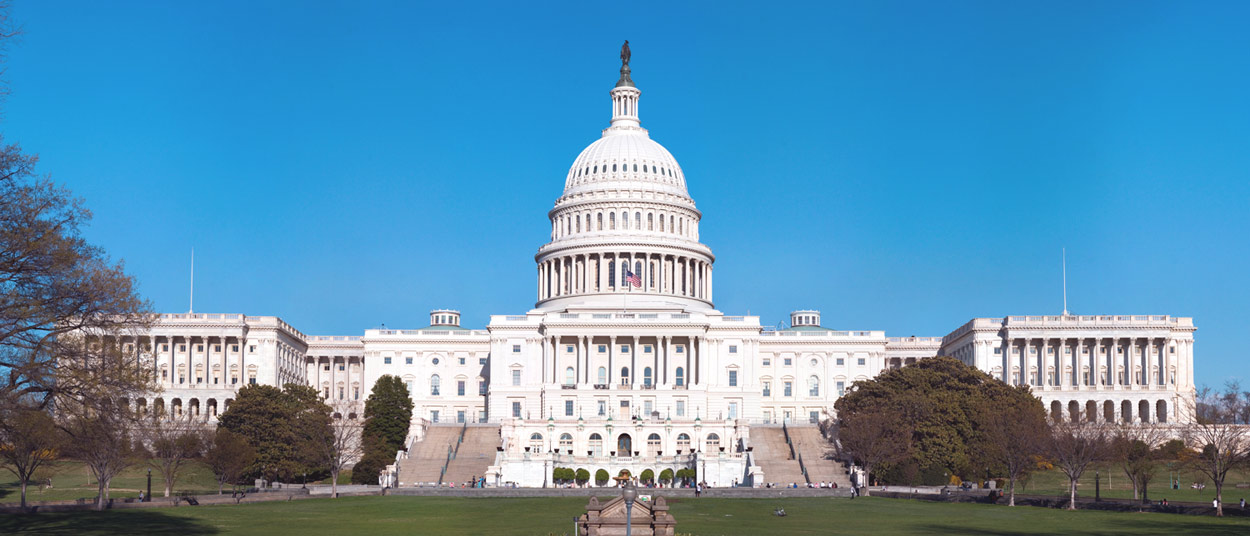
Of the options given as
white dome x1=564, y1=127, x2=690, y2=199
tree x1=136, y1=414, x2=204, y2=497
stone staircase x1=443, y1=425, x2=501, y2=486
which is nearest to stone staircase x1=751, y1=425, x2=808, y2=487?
stone staircase x1=443, y1=425, x2=501, y2=486

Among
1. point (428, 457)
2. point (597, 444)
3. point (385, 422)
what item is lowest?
point (428, 457)

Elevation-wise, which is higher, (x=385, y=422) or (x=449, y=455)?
(x=385, y=422)

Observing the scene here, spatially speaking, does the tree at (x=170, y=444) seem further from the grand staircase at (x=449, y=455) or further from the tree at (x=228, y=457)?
the grand staircase at (x=449, y=455)

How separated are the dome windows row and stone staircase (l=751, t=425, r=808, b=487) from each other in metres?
38.3

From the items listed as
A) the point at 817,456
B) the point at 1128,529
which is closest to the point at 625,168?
the point at 817,456

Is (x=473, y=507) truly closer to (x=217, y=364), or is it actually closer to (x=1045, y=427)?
(x=1045, y=427)

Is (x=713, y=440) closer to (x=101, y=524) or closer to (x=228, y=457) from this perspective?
(x=228, y=457)

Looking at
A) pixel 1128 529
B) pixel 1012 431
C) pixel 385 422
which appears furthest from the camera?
pixel 385 422

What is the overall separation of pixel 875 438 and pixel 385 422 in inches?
1537

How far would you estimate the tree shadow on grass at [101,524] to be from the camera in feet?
160

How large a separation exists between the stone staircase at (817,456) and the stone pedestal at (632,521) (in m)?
61.8

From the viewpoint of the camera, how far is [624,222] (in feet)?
504

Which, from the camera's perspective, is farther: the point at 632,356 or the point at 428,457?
the point at 632,356

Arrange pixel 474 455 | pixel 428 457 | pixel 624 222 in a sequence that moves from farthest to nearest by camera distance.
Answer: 1. pixel 624 222
2. pixel 474 455
3. pixel 428 457
